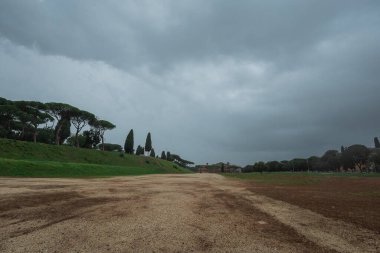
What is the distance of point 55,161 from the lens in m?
61.3

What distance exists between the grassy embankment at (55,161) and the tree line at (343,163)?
89.4 m

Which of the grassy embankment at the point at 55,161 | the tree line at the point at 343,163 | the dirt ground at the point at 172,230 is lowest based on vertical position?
the dirt ground at the point at 172,230

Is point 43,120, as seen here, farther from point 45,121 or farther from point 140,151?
point 140,151

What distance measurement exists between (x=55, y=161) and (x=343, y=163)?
5098 inches

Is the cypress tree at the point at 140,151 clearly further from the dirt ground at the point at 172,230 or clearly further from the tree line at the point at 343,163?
the dirt ground at the point at 172,230

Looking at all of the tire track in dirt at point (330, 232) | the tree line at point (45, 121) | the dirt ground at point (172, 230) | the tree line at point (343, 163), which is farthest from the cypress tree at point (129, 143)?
the tire track in dirt at point (330, 232)

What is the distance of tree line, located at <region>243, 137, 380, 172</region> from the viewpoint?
119 m

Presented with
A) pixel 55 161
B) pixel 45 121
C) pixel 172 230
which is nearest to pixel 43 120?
pixel 45 121

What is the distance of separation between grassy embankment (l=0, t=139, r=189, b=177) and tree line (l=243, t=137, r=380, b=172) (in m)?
89.4

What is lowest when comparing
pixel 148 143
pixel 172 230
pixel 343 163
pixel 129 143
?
pixel 172 230

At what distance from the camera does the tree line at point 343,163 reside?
119m

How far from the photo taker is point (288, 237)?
815 centimetres

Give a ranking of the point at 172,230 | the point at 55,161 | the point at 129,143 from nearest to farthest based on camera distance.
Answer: the point at 172,230
the point at 55,161
the point at 129,143

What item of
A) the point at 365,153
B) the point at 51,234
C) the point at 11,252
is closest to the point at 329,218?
the point at 51,234
